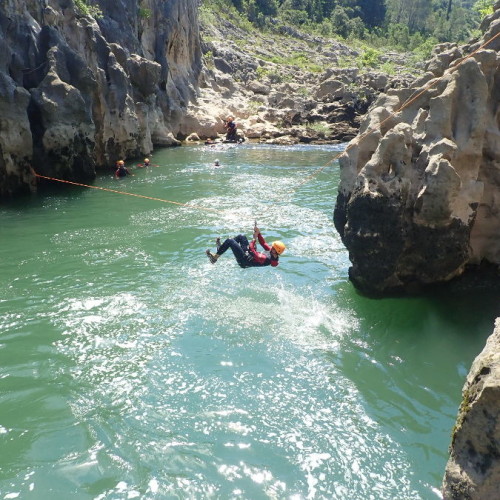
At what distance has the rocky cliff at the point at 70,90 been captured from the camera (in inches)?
785

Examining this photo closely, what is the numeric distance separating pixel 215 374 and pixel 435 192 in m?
5.94

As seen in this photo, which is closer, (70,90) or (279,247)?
(279,247)

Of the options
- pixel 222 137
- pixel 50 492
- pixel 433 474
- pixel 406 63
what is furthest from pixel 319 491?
pixel 406 63

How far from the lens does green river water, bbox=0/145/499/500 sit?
20.7ft

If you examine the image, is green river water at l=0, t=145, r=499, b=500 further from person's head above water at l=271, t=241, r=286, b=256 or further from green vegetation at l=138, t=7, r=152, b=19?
green vegetation at l=138, t=7, r=152, b=19

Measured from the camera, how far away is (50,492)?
19.7 feet

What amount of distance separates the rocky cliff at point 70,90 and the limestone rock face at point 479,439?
19.8m

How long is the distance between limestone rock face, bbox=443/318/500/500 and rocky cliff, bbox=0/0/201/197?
19848mm

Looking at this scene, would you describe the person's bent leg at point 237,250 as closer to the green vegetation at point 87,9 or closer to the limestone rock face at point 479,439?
the limestone rock face at point 479,439

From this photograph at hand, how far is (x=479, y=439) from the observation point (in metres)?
3.89

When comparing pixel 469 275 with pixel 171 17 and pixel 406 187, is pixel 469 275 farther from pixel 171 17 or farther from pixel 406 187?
pixel 171 17

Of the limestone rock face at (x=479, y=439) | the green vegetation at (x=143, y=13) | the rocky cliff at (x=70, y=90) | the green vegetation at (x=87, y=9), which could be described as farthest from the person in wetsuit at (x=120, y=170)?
the limestone rock face at (x=479, y=439)

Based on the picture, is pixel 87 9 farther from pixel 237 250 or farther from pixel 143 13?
pixel 237 250

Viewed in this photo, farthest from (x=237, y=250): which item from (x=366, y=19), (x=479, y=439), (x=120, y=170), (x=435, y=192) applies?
(x=366, y=19)
